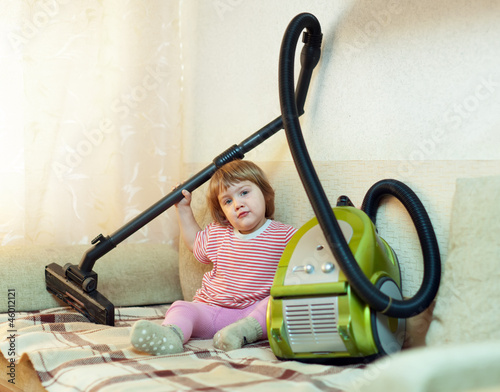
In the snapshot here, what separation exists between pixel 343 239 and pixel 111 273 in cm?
104

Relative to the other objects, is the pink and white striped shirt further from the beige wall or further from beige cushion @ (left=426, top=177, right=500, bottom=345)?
beige cushion @ (left=426, top=177, right=500, bottom=345)

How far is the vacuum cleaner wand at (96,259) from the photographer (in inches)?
68.3

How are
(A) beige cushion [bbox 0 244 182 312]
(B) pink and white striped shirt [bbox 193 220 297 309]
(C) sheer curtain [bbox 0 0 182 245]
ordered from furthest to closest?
(C) sheer curtain [bbox 0 0 182 245] → (A) beige cushion [bbox 0 244 182 312] → (B) pink and white striped shirt [bbox 193 220 297 309]

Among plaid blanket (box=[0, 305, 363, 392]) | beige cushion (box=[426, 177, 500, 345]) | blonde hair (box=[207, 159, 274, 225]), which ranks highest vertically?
blonde hair (box=[207, 159, 274, 225])

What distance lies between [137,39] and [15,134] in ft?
1.91

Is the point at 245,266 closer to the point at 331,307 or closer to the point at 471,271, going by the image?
the point at 331,307

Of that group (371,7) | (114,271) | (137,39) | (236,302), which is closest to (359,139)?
(371,7)

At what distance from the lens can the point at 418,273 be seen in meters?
1.39

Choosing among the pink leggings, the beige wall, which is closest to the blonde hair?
the beige wall

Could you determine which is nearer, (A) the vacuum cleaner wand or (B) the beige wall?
(B) the beige wall

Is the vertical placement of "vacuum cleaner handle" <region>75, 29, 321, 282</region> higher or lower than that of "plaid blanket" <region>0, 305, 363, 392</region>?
higher

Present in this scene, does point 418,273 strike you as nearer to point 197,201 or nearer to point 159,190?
point 197,201

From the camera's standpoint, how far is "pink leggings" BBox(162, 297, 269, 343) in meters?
1.55

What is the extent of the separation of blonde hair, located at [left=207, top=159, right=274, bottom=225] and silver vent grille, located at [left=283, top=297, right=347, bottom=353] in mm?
514
